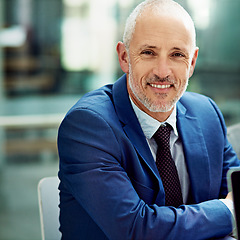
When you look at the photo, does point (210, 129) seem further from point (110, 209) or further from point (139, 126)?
point (110, 209)

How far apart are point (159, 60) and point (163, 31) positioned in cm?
11

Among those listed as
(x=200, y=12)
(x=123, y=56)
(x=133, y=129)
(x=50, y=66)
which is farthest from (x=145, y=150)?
(x=200, y=12)

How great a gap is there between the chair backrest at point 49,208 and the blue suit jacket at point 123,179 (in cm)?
11

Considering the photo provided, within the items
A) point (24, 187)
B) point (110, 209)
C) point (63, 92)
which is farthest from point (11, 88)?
point (110, 209)

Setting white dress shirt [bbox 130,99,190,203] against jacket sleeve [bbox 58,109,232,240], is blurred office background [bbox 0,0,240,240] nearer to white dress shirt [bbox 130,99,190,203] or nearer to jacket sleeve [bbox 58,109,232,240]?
white dress shirt [bbox 130,99,190,203]

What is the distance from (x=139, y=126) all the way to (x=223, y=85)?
318 centimetres

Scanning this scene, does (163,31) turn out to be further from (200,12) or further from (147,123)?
(200,12)

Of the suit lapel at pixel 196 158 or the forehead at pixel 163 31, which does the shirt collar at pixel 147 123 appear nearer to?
the suit lapel at pixel 196 158

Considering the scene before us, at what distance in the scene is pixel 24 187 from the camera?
14.6ft

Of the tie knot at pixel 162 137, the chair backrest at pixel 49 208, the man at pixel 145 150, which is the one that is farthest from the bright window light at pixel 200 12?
the chair backrest at pixel 49 208

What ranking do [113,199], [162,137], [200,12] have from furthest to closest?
[200,12], [162,137], [113,199]

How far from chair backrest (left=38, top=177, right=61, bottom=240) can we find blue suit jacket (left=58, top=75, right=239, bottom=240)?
0.36ft

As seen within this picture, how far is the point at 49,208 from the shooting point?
174cm

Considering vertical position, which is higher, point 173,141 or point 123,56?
point 123,56
